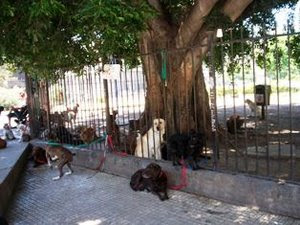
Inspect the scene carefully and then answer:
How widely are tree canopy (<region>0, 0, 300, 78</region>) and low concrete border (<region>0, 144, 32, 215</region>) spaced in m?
2.01

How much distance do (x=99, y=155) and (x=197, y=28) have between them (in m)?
3.25

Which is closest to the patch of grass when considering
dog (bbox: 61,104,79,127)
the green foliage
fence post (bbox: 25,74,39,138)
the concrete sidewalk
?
fence post (bbox: 25,74,39,138)

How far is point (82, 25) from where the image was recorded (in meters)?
6.45

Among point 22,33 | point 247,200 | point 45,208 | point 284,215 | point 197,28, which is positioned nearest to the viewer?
point 284,215

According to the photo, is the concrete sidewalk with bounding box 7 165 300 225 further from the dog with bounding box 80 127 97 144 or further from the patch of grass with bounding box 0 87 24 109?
the patch of grass with bounding box 0 87 24 109

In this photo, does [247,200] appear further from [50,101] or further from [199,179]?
[50,101]

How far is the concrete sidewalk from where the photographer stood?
19.1ft

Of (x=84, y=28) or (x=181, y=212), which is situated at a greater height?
(x=84, y=28)

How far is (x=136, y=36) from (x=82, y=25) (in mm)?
1027

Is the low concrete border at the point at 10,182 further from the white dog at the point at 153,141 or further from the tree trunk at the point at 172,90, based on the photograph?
the tree trunk at the point at 172,90

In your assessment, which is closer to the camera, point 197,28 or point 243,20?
point 197,28

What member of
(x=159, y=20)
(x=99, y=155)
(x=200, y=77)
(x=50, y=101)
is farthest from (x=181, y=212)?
(x=50, y=101)

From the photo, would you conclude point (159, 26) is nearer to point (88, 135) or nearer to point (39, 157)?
point (88, 135)

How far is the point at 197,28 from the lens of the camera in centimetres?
814
